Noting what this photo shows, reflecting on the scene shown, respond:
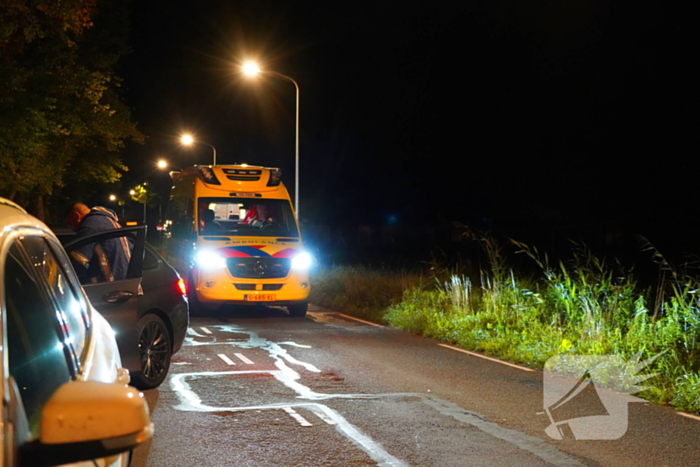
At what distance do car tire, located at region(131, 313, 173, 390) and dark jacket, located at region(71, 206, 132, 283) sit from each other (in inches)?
21.8

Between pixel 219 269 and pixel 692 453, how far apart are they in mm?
11033

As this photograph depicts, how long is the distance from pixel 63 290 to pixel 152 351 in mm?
5662

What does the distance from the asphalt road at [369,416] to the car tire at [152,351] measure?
0.59 feet

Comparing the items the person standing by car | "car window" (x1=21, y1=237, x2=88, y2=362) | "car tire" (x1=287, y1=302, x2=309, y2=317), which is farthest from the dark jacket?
"car tire" (x1=287, y1=302, x2=309, y2=317)

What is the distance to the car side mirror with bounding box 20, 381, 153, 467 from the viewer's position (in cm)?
189

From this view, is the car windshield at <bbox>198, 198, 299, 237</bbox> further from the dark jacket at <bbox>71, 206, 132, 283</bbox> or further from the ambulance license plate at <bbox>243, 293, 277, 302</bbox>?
the dark jacket at <bbox>71, 206, 132, 283</bbox>

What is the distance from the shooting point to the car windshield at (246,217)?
17.1 m

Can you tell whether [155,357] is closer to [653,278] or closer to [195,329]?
[195,329]

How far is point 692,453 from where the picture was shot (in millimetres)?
6477

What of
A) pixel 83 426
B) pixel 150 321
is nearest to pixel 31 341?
pixel 83 426

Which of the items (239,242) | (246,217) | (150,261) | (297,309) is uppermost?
(246,217)

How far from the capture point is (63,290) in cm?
345

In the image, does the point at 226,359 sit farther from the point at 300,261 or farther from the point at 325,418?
the point at 300,261

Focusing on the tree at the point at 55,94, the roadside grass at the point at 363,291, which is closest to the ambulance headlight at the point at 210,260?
the roadside grass at the point at 363,291
